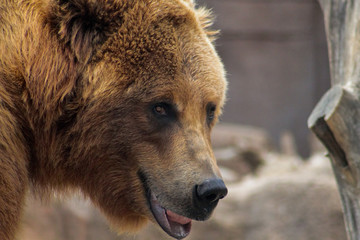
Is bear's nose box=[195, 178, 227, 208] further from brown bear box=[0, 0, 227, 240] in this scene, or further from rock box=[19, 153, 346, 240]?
rock box=[19, 153, 346, 240]

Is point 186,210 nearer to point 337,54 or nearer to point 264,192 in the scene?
point 337,54

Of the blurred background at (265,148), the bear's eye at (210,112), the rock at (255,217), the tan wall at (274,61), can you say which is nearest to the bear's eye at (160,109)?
the bear's eye at (210,112)

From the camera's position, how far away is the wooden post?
3.25 metres

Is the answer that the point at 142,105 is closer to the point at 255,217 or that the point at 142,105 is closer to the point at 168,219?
the point at 168,219

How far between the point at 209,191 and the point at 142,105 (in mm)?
619

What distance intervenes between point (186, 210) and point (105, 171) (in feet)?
1.83

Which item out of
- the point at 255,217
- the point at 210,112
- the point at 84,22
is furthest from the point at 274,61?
the point at 84,22

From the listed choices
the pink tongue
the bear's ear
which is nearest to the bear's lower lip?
the pink tongue

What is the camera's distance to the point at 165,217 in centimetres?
330

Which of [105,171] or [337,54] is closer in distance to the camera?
[105,171]

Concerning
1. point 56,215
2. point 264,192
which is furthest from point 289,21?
point 56,215

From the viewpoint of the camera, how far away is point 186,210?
123 inches

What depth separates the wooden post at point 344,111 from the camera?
3.25 meters

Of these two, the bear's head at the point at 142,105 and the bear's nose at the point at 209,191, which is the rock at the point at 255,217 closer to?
the bear's head at the point at 142,105
